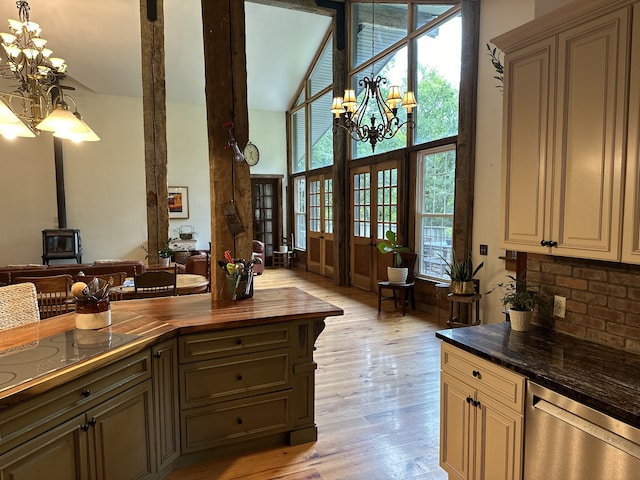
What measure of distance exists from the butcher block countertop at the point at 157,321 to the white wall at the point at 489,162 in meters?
2.53

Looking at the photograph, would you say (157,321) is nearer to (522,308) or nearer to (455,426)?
(455,426)

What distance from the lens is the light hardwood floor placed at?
230 centimetres

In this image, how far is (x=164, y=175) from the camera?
21.0 ft

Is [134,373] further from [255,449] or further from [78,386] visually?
[255,449]

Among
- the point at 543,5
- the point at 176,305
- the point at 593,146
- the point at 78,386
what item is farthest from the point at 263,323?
the point at 543,5

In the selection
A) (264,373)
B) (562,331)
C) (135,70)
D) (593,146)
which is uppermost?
(135,70)

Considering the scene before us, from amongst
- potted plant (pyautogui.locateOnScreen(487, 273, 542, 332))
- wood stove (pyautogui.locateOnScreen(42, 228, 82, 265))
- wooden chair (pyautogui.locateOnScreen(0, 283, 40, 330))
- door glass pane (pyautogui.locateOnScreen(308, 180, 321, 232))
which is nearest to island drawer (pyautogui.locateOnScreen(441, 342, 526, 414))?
potted plant (pyautogui.locateOnScreen(487, 273, 542, 332))

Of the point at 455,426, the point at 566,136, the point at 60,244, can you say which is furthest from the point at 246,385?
the point at 60,244

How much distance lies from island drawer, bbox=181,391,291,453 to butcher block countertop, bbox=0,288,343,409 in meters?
0.47

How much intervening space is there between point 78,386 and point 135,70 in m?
8.73

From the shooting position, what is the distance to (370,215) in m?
6.95

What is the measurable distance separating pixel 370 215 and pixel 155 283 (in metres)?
3.93

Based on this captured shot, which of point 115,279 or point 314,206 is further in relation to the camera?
point 314,206

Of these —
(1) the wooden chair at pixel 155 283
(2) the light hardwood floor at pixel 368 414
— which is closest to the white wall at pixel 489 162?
(2) the light hardwood floor at pixel 368 414
